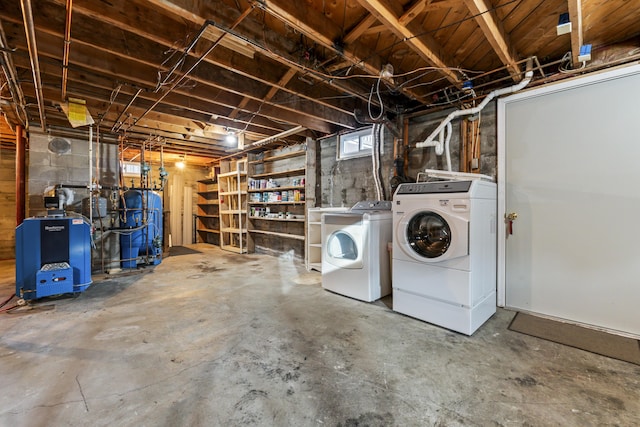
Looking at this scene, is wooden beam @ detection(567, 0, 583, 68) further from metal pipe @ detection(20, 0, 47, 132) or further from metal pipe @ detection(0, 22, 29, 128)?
metal pipe @ detection(0, 22, 29, 128)

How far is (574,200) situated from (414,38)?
2065 millimetres

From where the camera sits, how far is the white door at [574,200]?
223 centimetres

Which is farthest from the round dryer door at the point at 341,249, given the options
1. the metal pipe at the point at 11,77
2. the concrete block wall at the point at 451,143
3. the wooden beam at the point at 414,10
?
the metal pipe at the point at 11,77

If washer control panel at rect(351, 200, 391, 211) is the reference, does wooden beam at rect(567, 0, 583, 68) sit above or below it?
above

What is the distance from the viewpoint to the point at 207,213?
26.2ft

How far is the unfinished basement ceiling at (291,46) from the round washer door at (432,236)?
4.55 feet

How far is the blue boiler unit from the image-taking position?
293 centimetres

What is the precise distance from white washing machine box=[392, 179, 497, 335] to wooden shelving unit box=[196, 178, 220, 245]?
6060 mm

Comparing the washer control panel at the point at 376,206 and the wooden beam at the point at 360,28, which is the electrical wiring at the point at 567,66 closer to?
the wooden beam at the point at 360,28

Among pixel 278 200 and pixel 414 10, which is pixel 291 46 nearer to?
pixel 414 10

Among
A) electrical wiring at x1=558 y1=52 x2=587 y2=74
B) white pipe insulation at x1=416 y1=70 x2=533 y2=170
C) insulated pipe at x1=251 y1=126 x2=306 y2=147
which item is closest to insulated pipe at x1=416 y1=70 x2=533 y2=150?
white pipe insulation at x1=416 y1=70 x2=533 y2=170

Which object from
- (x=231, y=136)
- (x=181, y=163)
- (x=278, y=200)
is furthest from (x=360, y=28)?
(x=181, y=163)

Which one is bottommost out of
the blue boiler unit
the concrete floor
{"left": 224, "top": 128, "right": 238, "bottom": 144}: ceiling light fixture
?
the concrete floor

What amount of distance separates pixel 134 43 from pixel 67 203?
3200 mm
